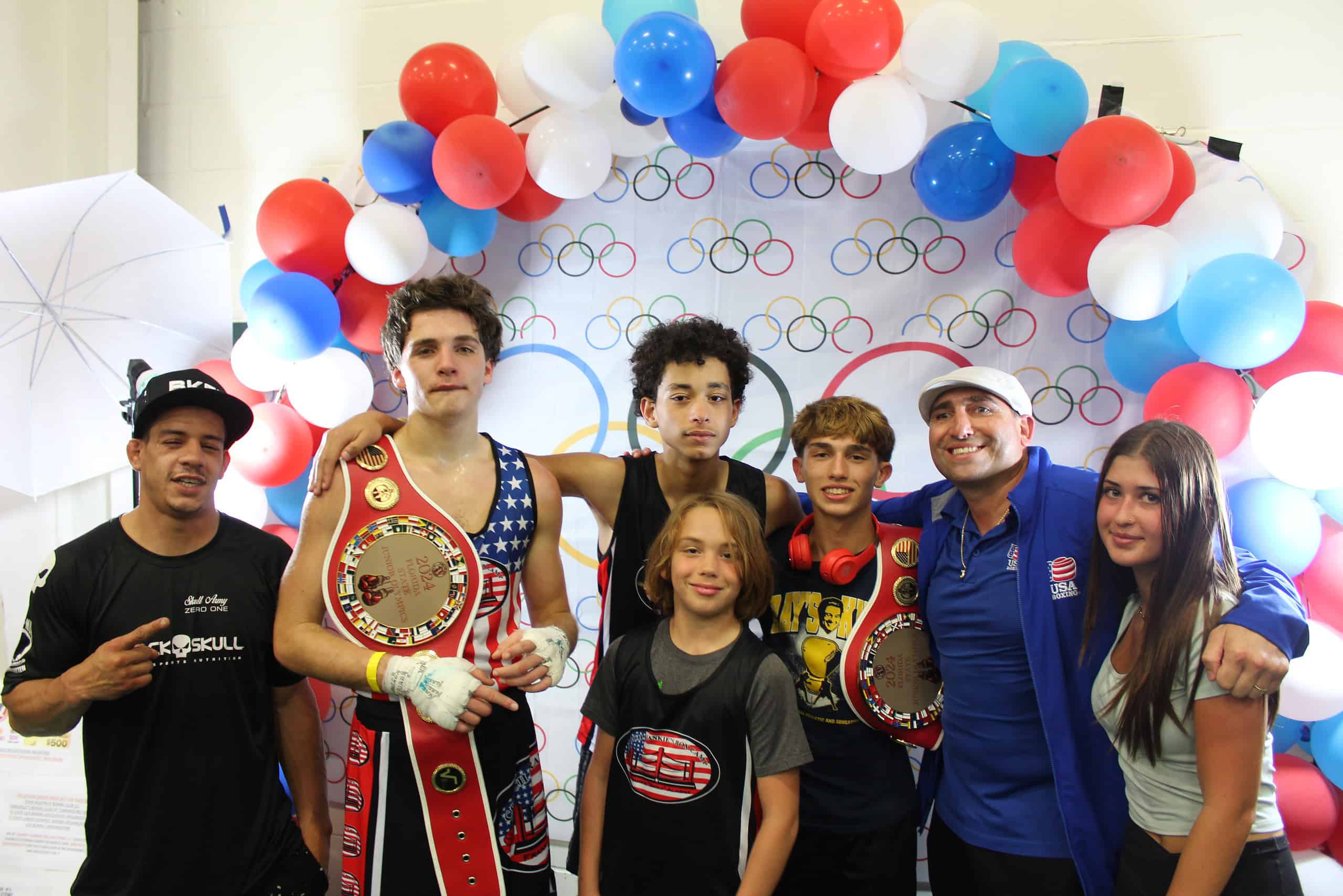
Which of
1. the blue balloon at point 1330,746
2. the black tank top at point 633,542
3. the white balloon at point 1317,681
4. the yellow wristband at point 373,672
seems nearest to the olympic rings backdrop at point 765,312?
the black tank top at point 633,542

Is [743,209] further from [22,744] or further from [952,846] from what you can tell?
[22,744]

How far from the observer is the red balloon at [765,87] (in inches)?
83.8

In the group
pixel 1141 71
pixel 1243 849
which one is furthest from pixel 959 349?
pixel 1243 849

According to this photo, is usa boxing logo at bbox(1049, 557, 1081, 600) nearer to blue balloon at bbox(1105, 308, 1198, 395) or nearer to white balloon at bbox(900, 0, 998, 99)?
blue balloon at bbox(1105, 308, 1198, 395)

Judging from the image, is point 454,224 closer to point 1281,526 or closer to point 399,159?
point 399,159

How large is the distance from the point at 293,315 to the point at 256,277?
37 centimetres

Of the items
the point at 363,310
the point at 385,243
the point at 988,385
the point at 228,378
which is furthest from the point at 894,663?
the point at 228,378

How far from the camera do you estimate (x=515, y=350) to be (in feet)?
9.26

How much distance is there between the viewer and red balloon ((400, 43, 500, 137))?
2.39 m

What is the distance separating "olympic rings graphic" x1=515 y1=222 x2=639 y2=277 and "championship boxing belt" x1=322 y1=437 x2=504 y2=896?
4.10 feet

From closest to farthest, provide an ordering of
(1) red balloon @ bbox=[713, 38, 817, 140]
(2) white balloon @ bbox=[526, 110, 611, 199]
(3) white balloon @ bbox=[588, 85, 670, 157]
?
1. (1) red balloon @ bbox=[713, 38, 817, 140]
2. (2) white balloon @ bbox=[526, 110, 611, 199]
3. (3) white balloon @ bbox=[588, 85, 670, 157]

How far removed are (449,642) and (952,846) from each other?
1162 millimetres

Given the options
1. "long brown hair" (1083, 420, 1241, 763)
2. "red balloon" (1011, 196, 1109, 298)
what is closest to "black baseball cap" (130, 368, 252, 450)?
"long brown hair" (1083, 420, 1241, 763)

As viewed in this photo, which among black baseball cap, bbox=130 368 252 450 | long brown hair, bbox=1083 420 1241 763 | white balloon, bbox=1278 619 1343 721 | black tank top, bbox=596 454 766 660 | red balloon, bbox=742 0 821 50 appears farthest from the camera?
red balloon, bbox=742 0 821 50
